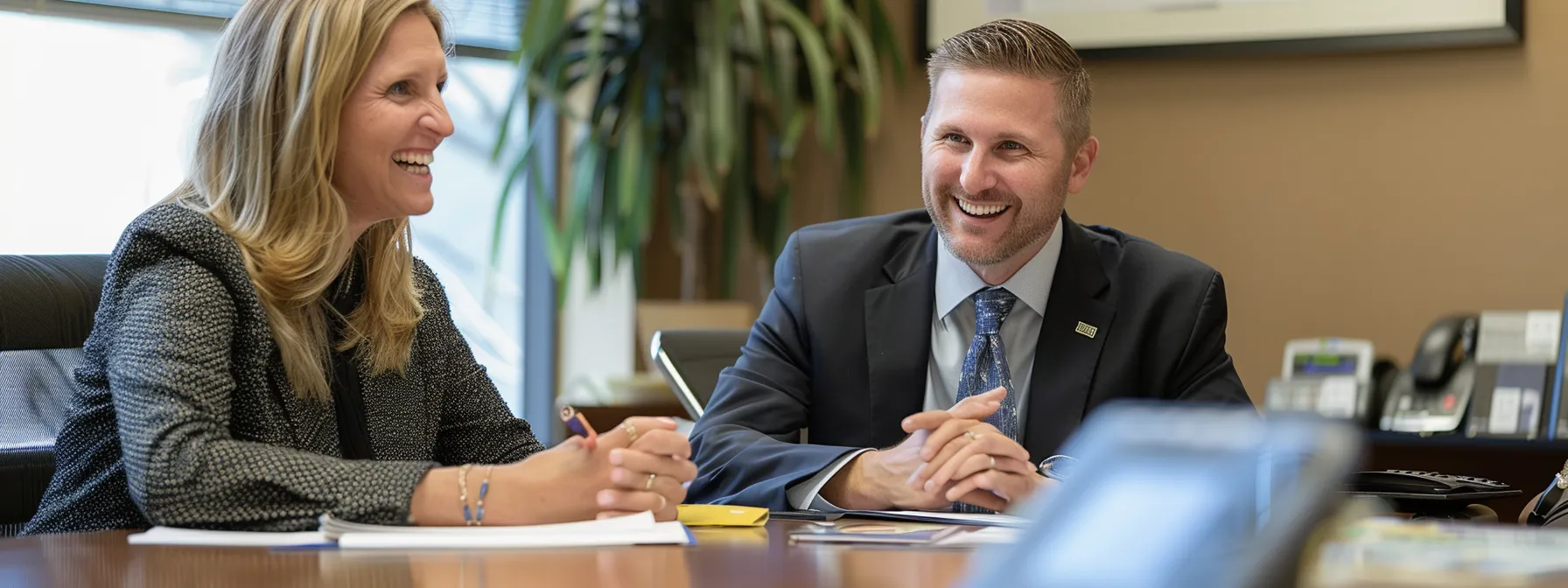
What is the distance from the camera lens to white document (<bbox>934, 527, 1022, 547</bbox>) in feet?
4.21

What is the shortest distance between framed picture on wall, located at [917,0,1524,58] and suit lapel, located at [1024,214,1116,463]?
1.69 m

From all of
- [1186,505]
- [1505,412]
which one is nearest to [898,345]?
[1186,505]

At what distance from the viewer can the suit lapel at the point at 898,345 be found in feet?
6.73

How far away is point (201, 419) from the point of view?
4.50ft

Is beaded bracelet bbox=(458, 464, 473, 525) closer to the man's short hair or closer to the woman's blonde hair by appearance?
the woman's blonde hair

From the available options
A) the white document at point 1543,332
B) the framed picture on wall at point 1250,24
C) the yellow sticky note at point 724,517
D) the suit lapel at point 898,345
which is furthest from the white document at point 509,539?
the framed picture on wall at point 1250,24

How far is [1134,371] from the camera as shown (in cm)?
201

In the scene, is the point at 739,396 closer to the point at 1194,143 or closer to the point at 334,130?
the point at 334,130

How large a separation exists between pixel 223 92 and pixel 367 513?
1.99ft

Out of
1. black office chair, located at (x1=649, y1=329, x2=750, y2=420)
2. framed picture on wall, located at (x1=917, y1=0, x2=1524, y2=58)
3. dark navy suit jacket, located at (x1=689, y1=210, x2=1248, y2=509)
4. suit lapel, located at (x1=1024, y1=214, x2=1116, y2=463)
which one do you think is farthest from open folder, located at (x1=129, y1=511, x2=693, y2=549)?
framed picture on wall, located at (x1=917, y1=0, x2=1524, y2=58)

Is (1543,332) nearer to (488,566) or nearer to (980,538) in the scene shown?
(980,538)

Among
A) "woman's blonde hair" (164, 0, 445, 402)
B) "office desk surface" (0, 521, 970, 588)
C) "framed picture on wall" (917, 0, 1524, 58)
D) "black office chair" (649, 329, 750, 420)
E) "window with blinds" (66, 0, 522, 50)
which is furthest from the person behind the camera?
"window with blinds" (66, 0, 522, 50)

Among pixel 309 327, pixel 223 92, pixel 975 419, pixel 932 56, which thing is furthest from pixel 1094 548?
pixel 932 56

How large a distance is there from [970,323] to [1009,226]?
0.51 feet
